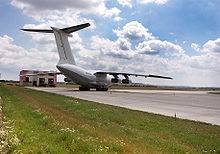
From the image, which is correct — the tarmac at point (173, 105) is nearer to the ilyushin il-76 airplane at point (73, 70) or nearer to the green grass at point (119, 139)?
the green grass at point (119, 139)

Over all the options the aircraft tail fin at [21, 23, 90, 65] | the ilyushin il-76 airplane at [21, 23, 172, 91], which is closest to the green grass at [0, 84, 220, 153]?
the ilyushin il-76 airplane at [21, 23, 172, 91]

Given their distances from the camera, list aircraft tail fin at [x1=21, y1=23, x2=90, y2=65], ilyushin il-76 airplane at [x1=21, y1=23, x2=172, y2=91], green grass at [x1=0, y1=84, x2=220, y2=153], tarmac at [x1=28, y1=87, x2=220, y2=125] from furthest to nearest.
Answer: ilyushin il-76 airplane at [x1=21, y1=23, x2=172, y2=91]
aircraft tail fin at [x1=21, y1=23, x2=90, y2=65]
tarmac at [x1=28, y1=87, x2=220, y2=125]
green grass at [x1=0, y1=84, x2=220, y2=153]

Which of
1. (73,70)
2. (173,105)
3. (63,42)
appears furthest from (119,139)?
(73,70)

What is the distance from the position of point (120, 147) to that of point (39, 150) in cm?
202

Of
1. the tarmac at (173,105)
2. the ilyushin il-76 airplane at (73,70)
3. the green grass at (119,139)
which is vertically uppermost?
the ilyushin il-76 airplane at (73,70)

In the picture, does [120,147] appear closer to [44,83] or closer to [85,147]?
[85,147]

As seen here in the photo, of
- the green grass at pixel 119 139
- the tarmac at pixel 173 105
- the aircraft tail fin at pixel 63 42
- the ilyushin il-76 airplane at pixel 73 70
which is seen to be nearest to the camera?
the green grass at pixel 119 139

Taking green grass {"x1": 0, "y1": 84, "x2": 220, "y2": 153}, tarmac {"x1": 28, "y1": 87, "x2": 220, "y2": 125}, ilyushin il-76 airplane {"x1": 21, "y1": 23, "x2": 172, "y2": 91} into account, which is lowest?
tarmac {"x1": 28, "y1": 87, "x2": 220, "y2": 125}

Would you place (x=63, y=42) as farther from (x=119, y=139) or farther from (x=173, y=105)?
(x=119, y=139)

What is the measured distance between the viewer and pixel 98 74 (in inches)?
1582

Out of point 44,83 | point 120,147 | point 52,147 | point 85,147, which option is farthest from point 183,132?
point 44,83

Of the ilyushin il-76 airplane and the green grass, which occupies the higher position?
the ilyushin il-76 airplane

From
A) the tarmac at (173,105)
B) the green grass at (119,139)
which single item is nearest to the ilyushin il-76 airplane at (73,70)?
the tarmac at (173,105)

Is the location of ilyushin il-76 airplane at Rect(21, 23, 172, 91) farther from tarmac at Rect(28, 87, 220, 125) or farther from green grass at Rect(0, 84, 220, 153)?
green grass at Rect(0, 84, 220, 153)
